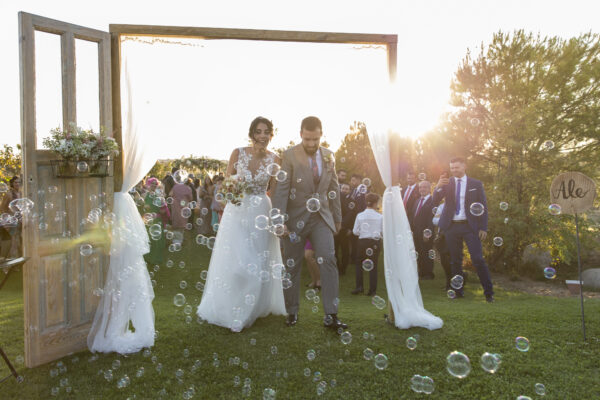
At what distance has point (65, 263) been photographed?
14.2 ft

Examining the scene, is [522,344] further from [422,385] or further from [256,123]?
[256,123]

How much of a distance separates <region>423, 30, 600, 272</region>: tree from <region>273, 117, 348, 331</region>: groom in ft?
23.3

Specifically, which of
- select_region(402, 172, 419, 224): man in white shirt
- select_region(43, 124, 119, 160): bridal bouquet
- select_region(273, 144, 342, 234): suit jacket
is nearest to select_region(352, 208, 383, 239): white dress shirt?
select_region(402, 172, 419, 224): man in white shirt

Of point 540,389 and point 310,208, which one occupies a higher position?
point 310,208

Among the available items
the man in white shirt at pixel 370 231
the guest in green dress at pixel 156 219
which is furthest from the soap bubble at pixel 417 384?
the guest in green dress at pixel 156 219

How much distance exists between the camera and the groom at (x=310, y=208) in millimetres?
4734

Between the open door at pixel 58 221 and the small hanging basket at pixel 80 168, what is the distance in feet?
0.30

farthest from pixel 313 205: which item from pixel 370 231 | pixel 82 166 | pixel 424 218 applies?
pixel 424 218

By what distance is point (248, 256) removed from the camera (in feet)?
16.8

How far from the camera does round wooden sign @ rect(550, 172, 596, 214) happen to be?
4836mm

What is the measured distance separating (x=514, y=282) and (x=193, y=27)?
34.0ft

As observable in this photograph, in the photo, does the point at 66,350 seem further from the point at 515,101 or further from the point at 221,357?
the point at 515,101

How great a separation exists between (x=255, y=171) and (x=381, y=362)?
9.13ft

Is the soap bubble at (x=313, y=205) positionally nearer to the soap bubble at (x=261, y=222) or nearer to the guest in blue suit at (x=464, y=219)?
the soap bubble at (x=261, y=222)
